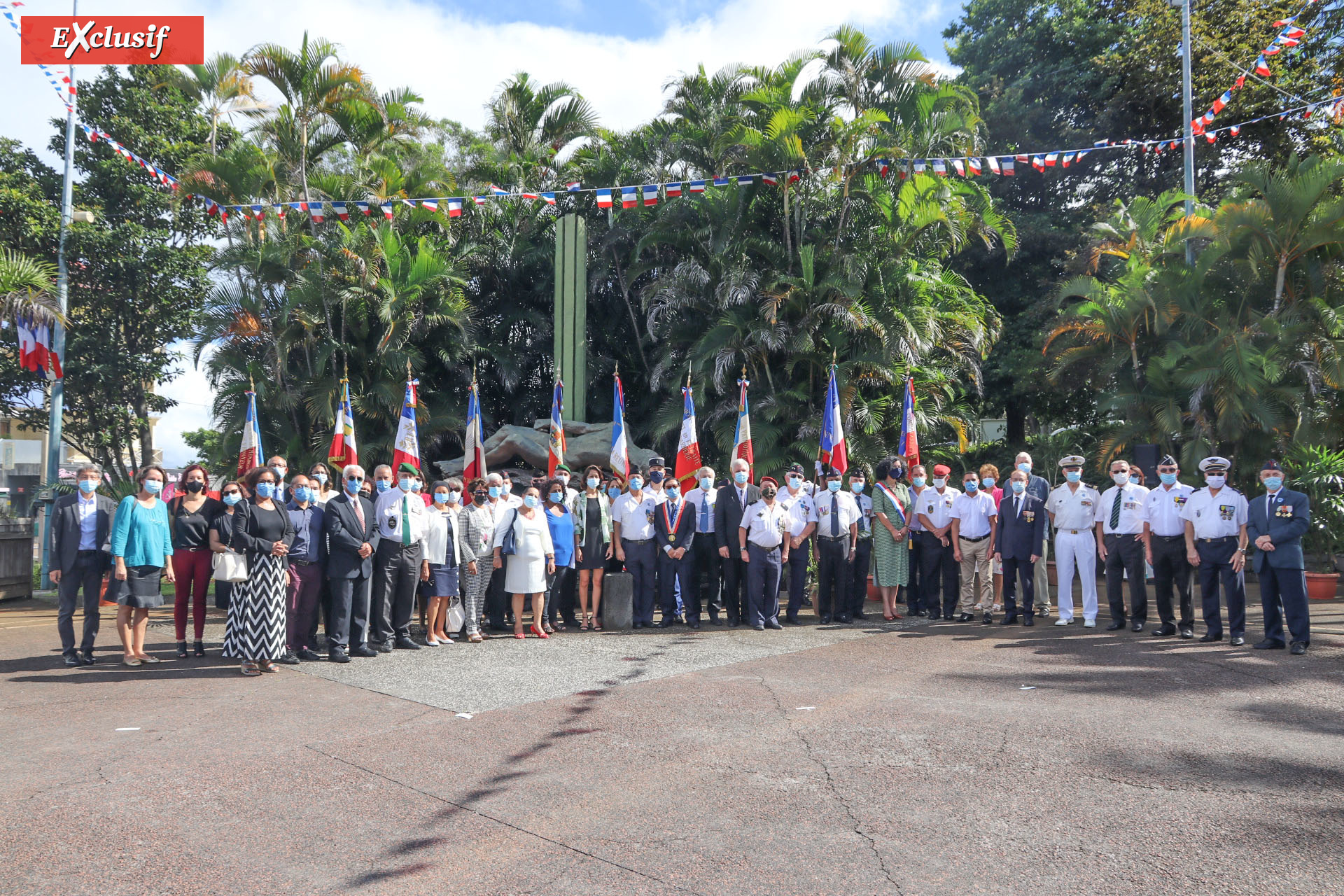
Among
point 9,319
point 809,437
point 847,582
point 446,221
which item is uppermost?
point 446,221

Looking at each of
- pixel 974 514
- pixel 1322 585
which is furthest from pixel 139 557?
pixel 1322 585

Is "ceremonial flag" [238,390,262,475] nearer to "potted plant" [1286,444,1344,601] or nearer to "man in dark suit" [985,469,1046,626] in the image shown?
"man in dark suit" [985,469,1046,626]

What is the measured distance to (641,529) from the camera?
1238 cm

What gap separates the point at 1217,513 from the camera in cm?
1046

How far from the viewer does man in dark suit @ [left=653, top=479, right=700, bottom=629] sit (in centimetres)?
1243

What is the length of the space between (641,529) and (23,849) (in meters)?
8.30

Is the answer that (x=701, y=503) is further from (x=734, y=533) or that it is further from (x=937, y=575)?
(x=937, y=575)

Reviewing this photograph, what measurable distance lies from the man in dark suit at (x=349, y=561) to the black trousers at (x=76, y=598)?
7.08 feet

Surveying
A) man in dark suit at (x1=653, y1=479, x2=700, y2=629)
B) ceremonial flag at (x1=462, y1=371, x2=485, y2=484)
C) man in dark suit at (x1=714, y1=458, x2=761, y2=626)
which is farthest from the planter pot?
ceremonial flag at (x1=462, y1=371, x2=485, y2=484)

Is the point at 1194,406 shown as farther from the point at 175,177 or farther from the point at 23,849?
the point at 175,177

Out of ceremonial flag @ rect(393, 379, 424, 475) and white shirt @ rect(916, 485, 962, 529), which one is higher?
ceremonial flag @ rect(393, 379, 424, 475)

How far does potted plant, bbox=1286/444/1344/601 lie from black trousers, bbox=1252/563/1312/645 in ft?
17.5

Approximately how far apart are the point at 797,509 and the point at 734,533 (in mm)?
849

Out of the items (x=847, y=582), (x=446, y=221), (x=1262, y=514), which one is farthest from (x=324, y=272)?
(x=1262, y=514)
